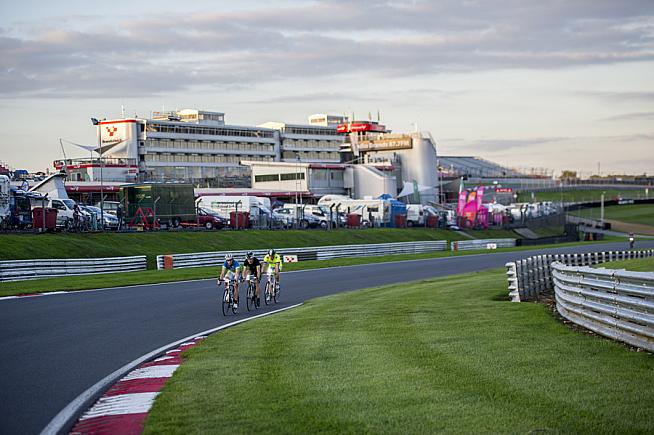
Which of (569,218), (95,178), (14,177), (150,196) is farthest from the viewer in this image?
(569,218)

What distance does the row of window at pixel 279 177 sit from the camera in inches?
4007

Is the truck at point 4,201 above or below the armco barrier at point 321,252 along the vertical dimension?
above

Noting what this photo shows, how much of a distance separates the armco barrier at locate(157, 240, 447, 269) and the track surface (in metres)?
7.90

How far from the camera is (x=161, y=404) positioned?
9461mm

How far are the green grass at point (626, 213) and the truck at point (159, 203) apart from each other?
65.4 m

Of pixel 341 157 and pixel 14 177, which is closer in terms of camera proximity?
pixel 14 177

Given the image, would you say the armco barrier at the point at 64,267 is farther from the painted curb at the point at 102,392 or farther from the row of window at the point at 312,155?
the row of window at the point at 312,155

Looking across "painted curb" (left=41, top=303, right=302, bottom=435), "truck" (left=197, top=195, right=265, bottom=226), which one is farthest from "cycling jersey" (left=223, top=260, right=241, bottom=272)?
"truck" (left=197, top=195, right=265, bottom=226)

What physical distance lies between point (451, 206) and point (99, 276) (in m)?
64.5

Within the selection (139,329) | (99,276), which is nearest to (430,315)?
(139,329)

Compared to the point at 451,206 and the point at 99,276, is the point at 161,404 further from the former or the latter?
the point at 451,206

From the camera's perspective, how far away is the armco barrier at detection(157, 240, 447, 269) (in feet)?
134

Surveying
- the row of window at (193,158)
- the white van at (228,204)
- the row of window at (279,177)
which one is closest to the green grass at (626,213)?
the row of window at (279,177)

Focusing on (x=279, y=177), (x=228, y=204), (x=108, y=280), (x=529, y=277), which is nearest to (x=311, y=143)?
(x=279, y=177)
